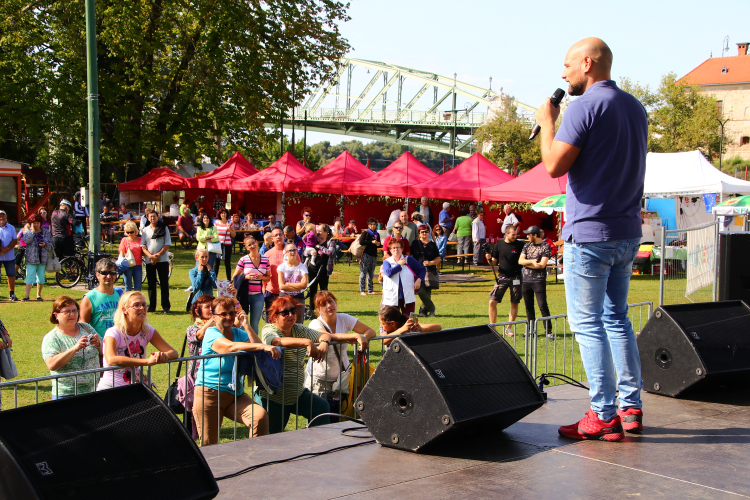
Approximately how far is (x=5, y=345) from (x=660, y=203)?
97.9ft

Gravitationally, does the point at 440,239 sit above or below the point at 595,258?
above

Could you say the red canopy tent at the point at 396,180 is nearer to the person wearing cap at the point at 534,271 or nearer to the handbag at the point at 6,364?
the person wearing cap at the point at 534,271

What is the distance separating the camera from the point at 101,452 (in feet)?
8.48

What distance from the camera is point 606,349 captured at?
11.9 feet

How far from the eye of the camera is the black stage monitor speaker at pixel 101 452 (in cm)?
237

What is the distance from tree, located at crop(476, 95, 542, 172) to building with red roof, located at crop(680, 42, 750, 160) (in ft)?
148

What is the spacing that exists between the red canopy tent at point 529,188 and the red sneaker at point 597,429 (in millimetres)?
16656

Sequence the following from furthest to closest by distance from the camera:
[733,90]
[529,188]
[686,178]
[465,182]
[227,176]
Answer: [733,90] → [227,176] → [465,182] → [686,178] → [529,188]

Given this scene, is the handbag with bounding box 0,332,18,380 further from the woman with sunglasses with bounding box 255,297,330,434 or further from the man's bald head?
the man's bald head

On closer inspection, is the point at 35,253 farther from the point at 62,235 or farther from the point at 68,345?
the point at 68,345

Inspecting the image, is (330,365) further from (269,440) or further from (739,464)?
(739,464)

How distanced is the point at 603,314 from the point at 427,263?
8.92m

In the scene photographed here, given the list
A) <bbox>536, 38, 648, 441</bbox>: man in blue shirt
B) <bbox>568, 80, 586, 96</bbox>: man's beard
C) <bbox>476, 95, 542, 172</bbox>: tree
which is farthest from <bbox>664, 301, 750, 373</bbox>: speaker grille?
<bbox>476, 95, 542, 172</bbox>: tree

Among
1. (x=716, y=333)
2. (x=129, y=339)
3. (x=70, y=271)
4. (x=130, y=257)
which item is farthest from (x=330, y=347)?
(x=70, y=271)
